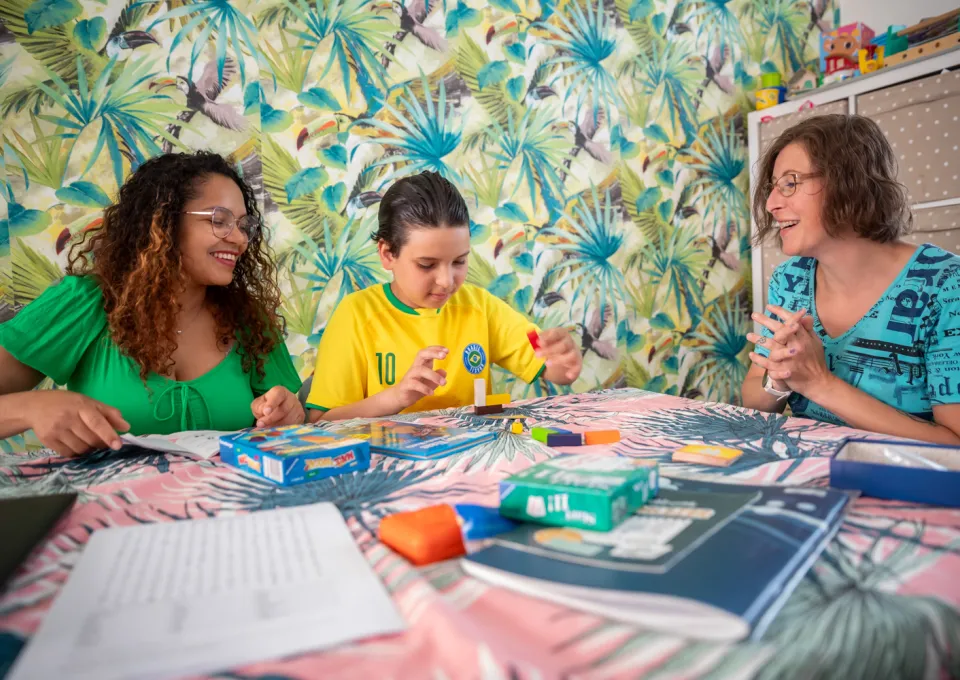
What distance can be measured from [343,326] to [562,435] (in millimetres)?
842

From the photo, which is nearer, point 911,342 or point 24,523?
point 24,523

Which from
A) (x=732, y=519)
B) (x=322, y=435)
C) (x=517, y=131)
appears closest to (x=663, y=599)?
(x=732, y=519)

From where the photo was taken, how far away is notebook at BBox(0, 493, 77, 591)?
55 centimetres

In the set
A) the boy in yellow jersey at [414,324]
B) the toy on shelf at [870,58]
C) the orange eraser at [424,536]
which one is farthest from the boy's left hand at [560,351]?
the toy on shelf at [870,58]

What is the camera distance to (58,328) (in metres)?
1.29

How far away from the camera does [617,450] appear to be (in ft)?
3.13

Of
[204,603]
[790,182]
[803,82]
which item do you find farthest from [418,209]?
[803,82]

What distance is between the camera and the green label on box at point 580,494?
0.55 meters

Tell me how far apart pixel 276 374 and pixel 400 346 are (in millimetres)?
325

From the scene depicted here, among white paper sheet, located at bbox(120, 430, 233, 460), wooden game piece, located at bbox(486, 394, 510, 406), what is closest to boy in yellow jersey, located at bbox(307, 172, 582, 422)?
wooden game piece, located at bbox(486, 394, 510, 406)

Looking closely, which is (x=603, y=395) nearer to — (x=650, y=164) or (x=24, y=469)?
(x=24, y=469)

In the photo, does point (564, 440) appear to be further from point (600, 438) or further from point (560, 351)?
point (560, 351)

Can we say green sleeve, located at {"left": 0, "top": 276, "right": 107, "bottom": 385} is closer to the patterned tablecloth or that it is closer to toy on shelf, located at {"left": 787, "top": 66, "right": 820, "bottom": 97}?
the patterned tablecloth

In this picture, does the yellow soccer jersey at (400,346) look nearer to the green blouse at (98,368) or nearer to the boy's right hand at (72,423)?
the green blouse at (98,368)
